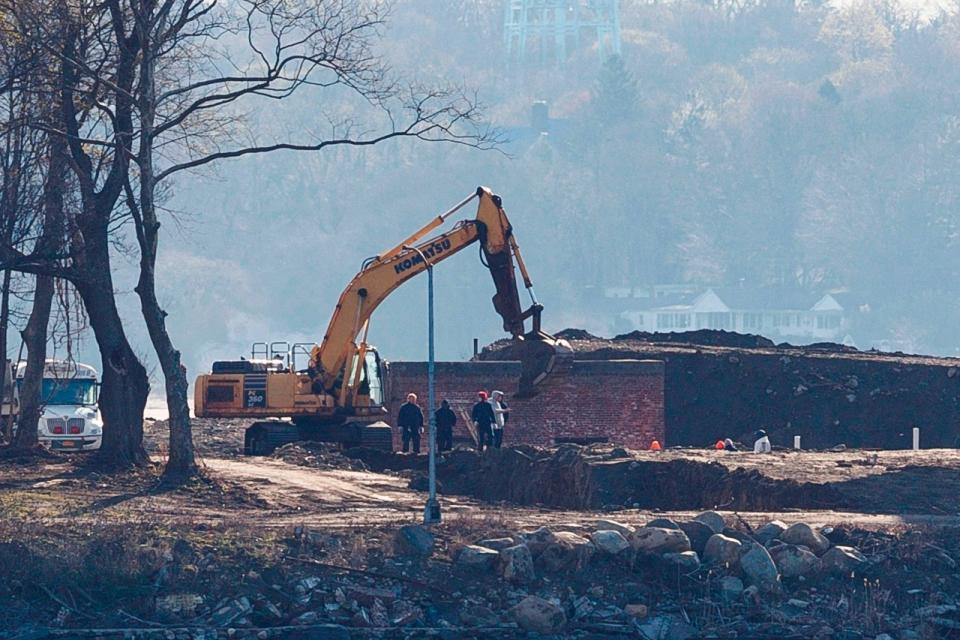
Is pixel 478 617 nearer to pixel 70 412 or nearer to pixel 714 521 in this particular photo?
pixel 714 521

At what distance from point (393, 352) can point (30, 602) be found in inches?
3958

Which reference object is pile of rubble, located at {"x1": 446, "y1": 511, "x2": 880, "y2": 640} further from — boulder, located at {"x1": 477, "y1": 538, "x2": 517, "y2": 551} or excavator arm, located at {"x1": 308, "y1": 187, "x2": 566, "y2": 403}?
excavator arm, located at {"x1": 308, "y1": 187, "x2": 566, "y2": 403}

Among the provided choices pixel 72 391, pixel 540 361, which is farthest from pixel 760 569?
pixel 72 391

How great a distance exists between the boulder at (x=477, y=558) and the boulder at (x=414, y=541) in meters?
0.40

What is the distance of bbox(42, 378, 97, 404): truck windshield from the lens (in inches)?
1502

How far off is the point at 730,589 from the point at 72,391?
2309 centimetres

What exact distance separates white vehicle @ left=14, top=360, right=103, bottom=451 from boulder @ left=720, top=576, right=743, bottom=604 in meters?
20.6

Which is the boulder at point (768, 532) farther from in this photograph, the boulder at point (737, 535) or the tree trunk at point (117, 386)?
the tree trunk at point (117, 386)

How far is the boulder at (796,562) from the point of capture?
19.5 meters

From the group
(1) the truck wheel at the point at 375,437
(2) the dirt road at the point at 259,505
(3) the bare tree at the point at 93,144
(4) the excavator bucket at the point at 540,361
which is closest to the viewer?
(2) the dirt road at the point at 259,505

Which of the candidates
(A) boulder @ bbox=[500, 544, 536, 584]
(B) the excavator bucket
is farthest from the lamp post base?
(B) the excavator bucket

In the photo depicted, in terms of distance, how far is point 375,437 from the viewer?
34.2 metres

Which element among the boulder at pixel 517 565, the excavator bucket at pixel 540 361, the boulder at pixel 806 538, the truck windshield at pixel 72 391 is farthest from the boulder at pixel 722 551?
the truck windshield at pixel 72 391

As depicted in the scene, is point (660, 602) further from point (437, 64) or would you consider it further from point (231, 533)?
point (437, 64)
